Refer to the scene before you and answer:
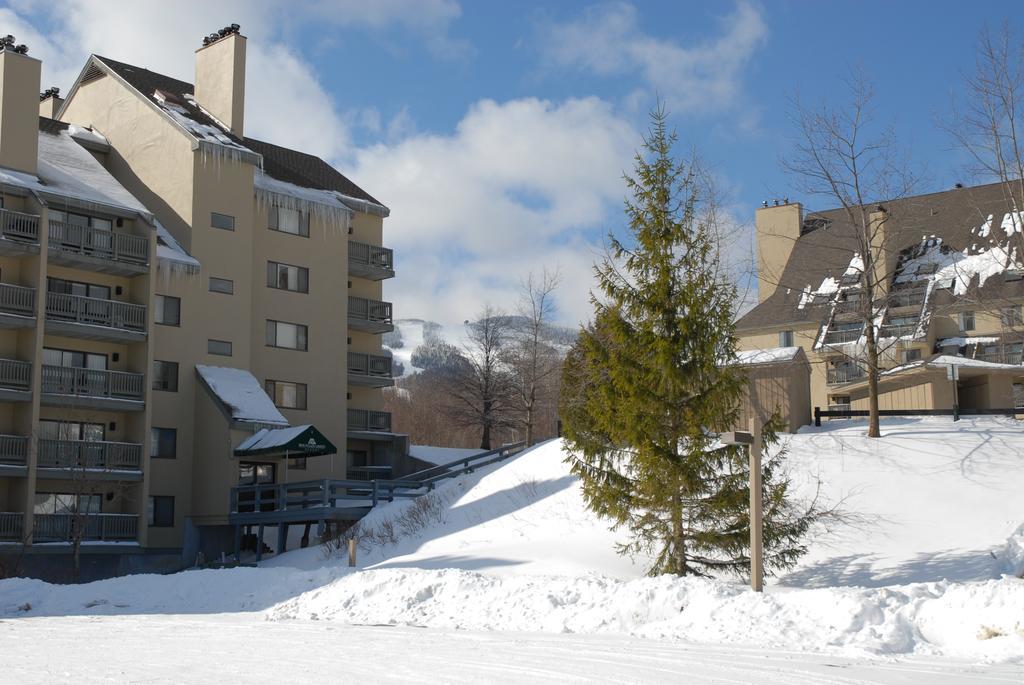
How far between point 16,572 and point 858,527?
21.8 metres

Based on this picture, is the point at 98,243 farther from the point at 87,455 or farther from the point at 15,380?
the point at 87,455

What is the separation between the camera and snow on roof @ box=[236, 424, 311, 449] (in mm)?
34844

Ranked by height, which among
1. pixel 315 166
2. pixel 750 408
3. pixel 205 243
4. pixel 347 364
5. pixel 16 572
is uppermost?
pixel 315 166

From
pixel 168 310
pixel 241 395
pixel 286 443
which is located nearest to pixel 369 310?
pixel 241 395

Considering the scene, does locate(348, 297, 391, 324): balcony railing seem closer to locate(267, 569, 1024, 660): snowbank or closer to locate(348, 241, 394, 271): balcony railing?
locate(348, 241, 394, 271): balcony railing

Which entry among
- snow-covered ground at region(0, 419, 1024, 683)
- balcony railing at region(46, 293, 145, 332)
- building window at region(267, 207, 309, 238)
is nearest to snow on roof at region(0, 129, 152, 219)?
balcony railing at region(46, 293, 145, 332)

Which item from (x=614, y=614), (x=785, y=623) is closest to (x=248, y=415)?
(x=614, y=614)

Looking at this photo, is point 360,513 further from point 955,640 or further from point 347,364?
point 955,640

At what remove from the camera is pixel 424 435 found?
98750 millimetres

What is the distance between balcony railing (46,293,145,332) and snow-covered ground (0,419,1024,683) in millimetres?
10146

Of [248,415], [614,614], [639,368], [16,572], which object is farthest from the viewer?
[248,415]

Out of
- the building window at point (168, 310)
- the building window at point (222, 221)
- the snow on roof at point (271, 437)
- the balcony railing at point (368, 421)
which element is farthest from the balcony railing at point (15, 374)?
the balcony railing at point (368, 421)

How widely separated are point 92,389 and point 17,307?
3449mm

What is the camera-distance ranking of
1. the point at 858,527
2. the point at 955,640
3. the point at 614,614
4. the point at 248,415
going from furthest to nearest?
the point at 248,415, the point at 858,527, the point at 614,614, the point at 955,640
